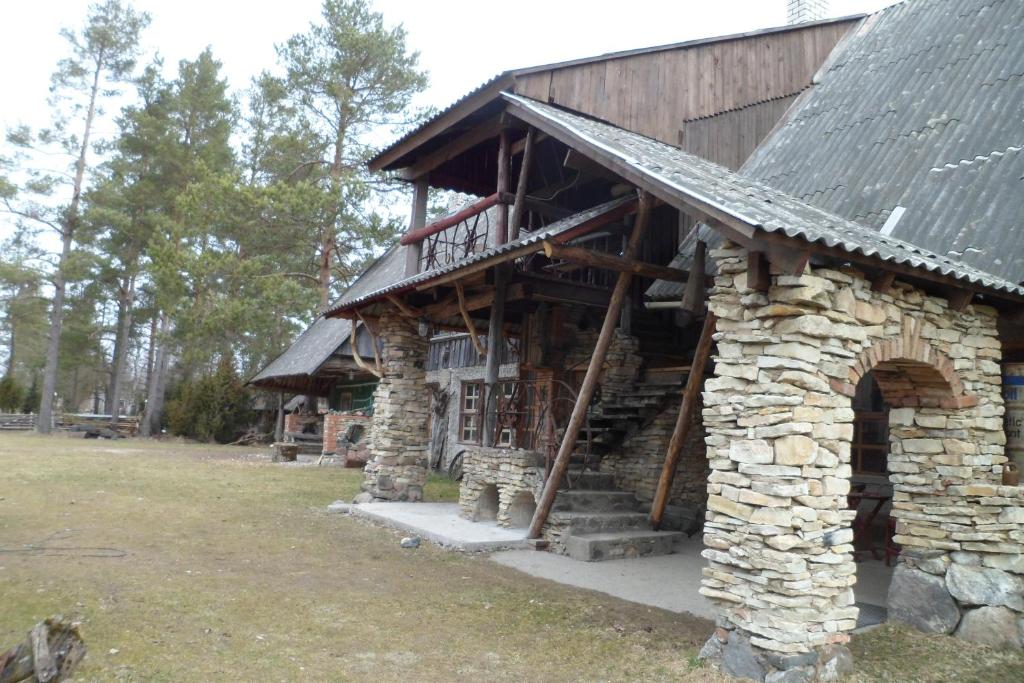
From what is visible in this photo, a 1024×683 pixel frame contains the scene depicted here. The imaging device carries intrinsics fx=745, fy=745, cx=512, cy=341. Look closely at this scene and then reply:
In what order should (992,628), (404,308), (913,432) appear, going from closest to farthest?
(992,628)
(913,432)
(404,308)

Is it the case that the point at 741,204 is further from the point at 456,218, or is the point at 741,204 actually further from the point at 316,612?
the point at 456,218

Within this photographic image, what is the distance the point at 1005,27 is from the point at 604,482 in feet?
26.9

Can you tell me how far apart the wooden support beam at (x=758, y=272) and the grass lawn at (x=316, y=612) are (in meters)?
2.58

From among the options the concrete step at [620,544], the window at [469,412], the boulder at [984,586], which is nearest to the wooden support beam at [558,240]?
the concrete step at [620,544]

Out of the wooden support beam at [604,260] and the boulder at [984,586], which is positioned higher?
the wooden support beam at [604,260]

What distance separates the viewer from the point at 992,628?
18.6 feet

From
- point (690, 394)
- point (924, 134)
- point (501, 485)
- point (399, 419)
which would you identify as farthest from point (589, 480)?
point (924, 134)

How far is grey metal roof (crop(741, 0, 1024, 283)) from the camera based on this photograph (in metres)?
7.33

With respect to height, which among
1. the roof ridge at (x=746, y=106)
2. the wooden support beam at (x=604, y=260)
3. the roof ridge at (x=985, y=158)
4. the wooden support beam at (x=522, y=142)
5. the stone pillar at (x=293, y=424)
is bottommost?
the stone pillar at (x=293, y=424)

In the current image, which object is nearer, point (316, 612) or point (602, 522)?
point (316, 612)

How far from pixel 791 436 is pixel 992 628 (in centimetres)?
255

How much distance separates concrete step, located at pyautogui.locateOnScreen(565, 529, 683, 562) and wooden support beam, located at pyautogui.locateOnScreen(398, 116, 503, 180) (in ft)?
17.3

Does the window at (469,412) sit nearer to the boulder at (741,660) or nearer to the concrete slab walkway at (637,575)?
the concrete slab walkway at (637,575)

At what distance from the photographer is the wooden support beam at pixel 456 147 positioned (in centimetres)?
996
